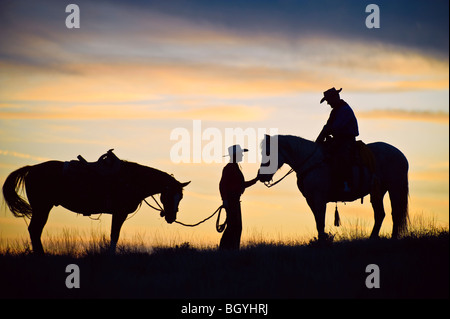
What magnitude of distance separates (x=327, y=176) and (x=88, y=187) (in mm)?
5898

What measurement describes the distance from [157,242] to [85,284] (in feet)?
11.1

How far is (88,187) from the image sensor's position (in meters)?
14.0

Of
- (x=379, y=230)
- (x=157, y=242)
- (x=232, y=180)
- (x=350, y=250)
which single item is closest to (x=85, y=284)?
(x=157, y=242)

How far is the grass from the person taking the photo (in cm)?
956

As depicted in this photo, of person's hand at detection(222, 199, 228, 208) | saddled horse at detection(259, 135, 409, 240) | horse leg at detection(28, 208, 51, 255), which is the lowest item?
horse leg at detection(28, 208, 51, 255)

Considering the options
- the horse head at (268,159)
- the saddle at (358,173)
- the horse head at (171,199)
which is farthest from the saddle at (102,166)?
the saddle at (358,173)

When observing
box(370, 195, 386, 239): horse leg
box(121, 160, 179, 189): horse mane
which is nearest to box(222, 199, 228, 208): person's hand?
box(121, 160, 179, 189): horse mane

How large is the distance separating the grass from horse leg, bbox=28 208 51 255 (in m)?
0.35

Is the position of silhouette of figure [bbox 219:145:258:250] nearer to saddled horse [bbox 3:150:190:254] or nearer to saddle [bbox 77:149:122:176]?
saddled horse [bbox 3:150:190:254]

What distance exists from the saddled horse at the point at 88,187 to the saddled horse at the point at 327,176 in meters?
2.56

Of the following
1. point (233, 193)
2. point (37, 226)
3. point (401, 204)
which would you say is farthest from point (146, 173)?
point (401, 204)

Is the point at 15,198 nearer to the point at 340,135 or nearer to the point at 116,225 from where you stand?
the point at 116,225

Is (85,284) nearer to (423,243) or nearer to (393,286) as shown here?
(393,286)
